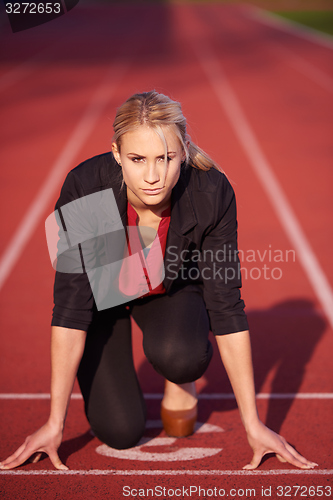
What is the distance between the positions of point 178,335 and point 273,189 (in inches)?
207

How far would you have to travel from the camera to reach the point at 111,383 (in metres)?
2.90

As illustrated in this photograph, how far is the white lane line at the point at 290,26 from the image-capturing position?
22.4 meters

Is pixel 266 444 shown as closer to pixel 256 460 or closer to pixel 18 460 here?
pixel 256 460

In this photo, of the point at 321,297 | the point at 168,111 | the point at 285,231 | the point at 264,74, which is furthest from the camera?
the point at 264,74

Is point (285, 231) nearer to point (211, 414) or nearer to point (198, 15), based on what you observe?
point (211, 414)

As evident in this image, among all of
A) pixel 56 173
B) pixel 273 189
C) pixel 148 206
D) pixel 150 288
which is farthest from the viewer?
pixel 56 173

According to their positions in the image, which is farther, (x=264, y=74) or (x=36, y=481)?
(x=264, y=74)

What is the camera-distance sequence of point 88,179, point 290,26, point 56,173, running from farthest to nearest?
point 290,26 < point 56,173 < point 88,179

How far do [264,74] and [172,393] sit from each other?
1513 centimetres

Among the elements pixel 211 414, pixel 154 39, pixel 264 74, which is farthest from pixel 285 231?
pixel 154 39

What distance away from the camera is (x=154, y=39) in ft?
84.1

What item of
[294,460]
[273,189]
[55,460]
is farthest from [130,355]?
[273,189]

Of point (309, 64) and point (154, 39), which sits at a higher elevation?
point (154, 39)

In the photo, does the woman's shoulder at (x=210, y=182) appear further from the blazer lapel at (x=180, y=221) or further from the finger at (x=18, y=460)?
the finger at (x=18, y=460)
